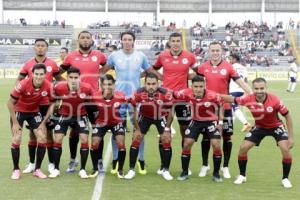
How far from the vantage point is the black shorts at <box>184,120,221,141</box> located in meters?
8.08

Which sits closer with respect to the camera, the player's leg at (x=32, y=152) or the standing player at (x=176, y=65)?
the player's leg at (x=32, y=152)

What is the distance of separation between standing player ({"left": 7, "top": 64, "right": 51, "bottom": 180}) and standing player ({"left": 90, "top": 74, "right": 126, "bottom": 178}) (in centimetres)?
78

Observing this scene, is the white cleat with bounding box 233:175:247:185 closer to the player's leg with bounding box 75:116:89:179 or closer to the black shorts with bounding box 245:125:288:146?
the black shorts with bounding box 245:125:288:146

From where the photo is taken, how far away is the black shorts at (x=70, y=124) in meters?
8.32

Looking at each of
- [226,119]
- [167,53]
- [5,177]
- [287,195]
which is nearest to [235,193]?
[287,195]

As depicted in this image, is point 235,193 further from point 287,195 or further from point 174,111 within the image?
point 174,111

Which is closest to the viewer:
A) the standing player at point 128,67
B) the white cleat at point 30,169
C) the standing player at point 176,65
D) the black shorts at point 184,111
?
the white cleat at point 30,169


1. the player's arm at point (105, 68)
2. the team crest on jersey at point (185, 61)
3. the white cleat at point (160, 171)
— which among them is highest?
the team crest on jersey at point (185, 61)

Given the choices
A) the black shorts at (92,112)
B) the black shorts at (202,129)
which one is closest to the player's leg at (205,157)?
the black shorts at (202,129)

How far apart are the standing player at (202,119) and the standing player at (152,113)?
0.26 meters

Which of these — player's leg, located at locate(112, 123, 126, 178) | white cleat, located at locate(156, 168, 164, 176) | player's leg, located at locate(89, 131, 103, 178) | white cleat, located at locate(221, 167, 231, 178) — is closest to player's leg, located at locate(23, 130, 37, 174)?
player's leg, located at locate(89, 131, 103, 178)

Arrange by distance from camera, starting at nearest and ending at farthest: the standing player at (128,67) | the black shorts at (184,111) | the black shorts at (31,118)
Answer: the black shorts at (31,118), the black shorts at (184,111), the standing player at (128,67)

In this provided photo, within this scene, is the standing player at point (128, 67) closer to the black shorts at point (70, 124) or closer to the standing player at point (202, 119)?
the black shorts at point (70, 124)

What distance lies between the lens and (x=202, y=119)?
8.16 m
